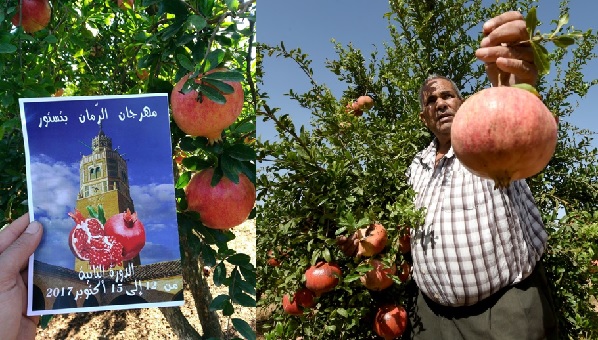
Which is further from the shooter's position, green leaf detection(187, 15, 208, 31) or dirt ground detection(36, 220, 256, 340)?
dirt ground detection(36, 220, 256, 340)

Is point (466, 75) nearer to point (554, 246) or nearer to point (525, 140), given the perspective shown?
point (554, 246)

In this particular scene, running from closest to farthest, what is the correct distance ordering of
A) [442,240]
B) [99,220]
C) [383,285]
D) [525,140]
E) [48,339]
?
[525,140]
[99,220]
[442,240]
[383,285]
[48,339]

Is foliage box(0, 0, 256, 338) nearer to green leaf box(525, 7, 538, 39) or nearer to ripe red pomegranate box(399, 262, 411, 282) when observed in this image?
green leaf box(525, 7, 538, 39)

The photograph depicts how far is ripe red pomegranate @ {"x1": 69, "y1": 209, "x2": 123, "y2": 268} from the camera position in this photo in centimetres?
95

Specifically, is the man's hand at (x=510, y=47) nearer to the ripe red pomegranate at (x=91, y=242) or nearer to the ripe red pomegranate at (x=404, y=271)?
the ripe red pomegranate at (x=91, y=242)

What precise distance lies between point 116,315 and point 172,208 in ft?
11.6

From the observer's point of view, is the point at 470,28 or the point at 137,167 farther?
the point at 470,28

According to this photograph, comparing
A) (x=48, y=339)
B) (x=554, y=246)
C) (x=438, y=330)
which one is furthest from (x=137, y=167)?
(x=48, y=339)

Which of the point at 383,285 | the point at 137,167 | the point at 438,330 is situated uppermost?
the point at 137,167

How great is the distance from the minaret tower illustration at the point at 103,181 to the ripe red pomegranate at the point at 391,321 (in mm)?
1010

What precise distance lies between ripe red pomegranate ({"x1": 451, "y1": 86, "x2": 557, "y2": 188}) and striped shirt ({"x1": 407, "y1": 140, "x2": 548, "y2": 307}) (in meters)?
0.68

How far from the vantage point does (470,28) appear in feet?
7.75

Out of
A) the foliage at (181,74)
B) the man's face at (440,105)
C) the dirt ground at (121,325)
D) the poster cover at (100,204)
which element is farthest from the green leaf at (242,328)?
the dirt ground at (121,325)

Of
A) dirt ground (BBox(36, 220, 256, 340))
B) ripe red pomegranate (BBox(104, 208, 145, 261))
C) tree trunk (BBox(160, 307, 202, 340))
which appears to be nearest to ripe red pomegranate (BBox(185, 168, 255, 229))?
ripe red pomegranate (BBox(104, 208, 145, 261))
